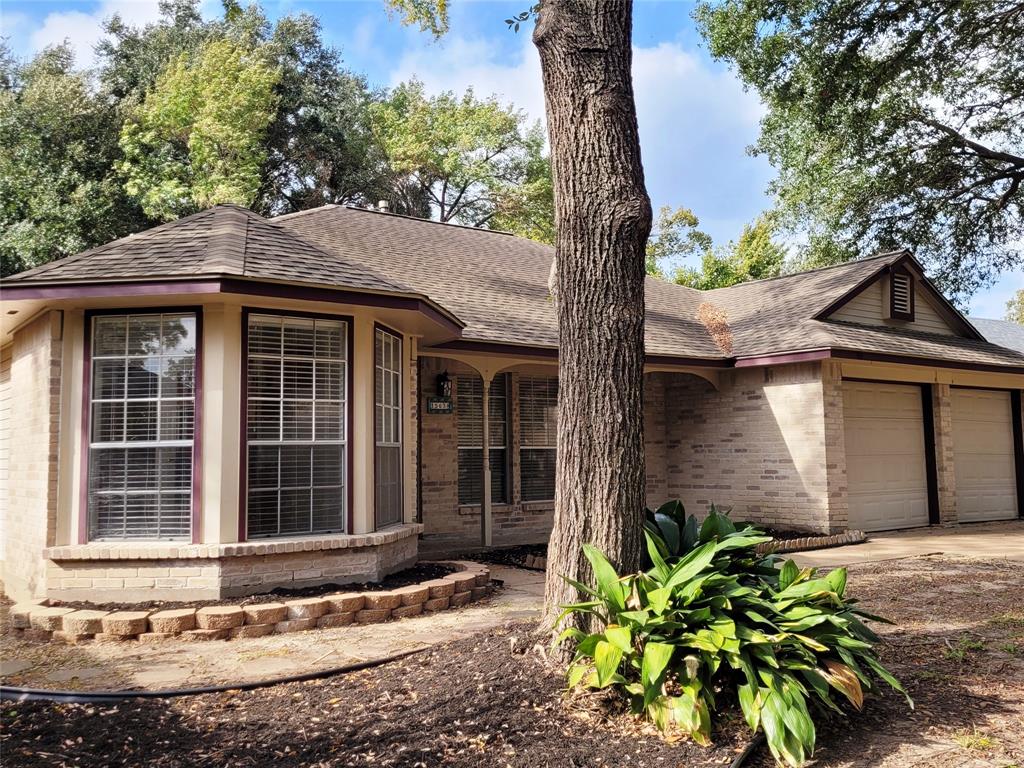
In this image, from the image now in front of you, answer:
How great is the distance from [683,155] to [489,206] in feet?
36.3

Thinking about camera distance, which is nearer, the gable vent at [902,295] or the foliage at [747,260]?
the gable vent at [902,295]

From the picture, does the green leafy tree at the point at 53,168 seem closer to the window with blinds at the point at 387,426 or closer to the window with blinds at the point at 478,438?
the window with blinds at the point at 478,438

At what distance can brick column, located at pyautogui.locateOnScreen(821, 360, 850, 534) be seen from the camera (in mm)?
11531

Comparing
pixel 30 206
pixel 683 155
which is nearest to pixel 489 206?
pixel 683 155

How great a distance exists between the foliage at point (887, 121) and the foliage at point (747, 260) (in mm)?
10999

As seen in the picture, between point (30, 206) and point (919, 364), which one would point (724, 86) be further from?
point (30, 206)

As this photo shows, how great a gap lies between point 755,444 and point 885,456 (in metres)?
2.27

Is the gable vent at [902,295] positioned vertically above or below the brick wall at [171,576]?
above

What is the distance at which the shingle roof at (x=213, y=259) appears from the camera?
6.59 m

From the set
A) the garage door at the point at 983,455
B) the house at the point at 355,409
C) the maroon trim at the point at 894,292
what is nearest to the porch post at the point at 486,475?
the house at the point at 355,409


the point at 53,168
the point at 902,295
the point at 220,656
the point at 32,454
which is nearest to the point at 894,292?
the point at 902,295

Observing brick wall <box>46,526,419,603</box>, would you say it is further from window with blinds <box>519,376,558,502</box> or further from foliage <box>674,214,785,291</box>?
foliage <box>674,214,785,291</box>

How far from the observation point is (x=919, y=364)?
41.6ft

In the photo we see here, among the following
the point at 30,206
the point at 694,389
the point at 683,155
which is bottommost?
the point at 694,389
